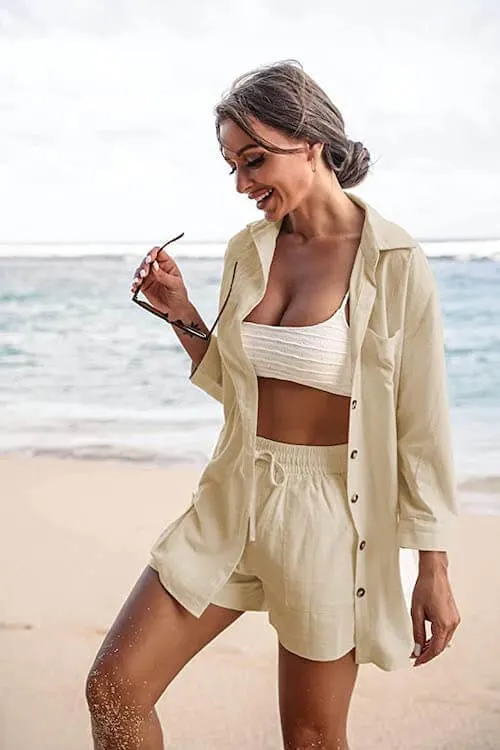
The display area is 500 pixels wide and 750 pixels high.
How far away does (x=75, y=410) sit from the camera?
7.93m

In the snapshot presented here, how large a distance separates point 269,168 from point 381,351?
1.07 ft

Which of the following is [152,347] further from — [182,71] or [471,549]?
[471,549]

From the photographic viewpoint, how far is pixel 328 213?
1.78m

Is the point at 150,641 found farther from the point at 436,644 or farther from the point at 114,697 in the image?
the point at 436,644

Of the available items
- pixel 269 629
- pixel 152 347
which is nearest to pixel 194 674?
pixel 269 629

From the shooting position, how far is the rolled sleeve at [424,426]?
64.8 inches

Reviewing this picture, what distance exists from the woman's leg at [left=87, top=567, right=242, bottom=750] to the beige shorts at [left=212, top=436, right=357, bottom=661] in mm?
133

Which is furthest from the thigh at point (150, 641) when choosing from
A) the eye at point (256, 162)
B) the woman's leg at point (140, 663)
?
the eye at point (256, 162)

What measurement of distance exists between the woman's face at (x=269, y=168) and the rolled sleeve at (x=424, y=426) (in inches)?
8.5

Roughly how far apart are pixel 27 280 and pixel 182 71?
2750 millimetres

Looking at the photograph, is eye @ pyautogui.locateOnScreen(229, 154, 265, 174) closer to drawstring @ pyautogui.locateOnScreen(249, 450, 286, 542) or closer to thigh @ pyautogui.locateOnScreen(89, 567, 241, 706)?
drawstring @ pyautogui.locateOnScreen(249, 450, 286, 542)

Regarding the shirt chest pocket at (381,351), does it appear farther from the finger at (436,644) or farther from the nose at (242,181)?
the finger at (436,644)

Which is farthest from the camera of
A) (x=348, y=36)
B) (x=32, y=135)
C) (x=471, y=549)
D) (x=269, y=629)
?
(x=32, y=135)

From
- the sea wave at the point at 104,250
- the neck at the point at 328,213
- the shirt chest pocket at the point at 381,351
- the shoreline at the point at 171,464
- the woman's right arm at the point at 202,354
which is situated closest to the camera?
the shirt chest pocket at the point at 381,351
